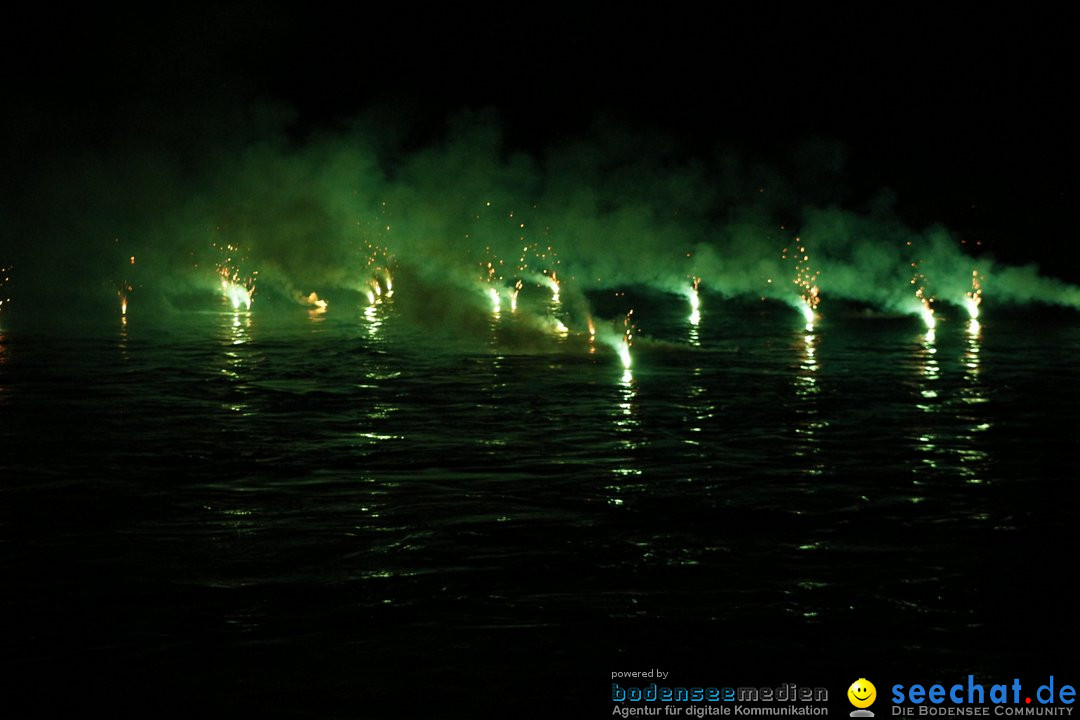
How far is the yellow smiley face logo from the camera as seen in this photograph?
6.41 meters

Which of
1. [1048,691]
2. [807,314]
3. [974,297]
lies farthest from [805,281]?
[1048,691]

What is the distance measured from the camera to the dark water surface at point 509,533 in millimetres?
6879

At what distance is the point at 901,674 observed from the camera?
6711 millimetres

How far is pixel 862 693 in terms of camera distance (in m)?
6.49

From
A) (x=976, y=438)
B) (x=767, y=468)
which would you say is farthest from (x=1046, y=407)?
(x=767, y=468)

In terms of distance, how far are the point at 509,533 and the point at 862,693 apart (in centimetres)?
356

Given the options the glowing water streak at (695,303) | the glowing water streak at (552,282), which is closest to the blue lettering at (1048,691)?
the glowing water streak at (695,303)

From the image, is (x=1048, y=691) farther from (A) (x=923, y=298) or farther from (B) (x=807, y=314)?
(A) (x=923, y=298)

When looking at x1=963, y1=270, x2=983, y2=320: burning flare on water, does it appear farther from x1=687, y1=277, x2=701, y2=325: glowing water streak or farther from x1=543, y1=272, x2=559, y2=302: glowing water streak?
x1=543, y1=272, x2=559, y2=302: glowing water streak

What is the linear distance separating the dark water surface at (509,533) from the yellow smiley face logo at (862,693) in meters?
0.24

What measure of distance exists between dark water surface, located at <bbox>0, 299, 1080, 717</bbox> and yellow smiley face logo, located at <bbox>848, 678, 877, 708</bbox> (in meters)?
0.24

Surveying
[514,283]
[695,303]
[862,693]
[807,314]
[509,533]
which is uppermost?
[514,283]

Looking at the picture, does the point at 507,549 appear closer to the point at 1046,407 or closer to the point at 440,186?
the point at 1046,407

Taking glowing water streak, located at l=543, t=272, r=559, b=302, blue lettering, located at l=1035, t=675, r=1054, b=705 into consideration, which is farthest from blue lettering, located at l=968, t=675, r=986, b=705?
glowing water streak, located at l=543, t=272, r=559, b=302
